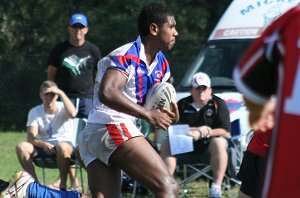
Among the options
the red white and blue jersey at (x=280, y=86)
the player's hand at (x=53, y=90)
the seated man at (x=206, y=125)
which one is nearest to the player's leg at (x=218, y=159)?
the seated man at (x=206, y=125)

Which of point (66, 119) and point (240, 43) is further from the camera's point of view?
point (240, 43)

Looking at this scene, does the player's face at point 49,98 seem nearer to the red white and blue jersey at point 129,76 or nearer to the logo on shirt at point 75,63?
the logo on shirt at point 75,63

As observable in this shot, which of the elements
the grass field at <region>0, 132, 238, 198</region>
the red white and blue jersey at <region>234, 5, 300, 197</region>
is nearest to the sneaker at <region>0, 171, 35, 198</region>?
the grass field at <region>0, 132, 238, 198</region>

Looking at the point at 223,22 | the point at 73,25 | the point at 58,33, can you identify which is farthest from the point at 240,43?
the point at 58,33

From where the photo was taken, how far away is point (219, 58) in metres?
11.1

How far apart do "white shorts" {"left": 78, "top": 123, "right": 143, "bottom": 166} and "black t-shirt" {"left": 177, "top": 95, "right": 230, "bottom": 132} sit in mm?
3404

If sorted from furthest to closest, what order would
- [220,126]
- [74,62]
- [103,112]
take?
1. [74,62]
2. [220,126]
3. [103,112]

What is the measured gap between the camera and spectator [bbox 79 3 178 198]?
5426 mm

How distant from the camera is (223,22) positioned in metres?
11.3

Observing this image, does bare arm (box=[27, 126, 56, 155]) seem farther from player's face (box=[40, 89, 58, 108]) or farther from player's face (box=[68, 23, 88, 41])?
player's face (box=[68, 23, 88, 41])

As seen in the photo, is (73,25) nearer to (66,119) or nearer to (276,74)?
(66,119)

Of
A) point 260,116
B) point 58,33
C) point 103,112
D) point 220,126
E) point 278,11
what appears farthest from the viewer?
point 58,33

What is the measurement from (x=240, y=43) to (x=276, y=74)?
767 centimetres

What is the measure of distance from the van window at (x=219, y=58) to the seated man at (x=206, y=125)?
1.74 metres
